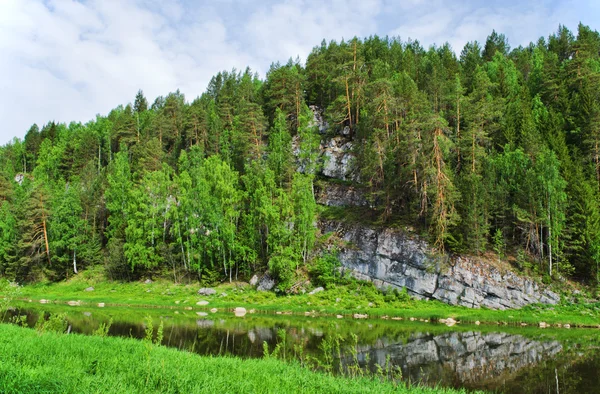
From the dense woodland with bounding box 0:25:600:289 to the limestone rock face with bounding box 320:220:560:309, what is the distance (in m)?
2.55

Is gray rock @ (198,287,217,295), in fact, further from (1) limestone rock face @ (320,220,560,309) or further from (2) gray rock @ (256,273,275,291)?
(1) limestone rock face @ (320,220,560,309)

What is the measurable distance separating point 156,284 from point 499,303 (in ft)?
149

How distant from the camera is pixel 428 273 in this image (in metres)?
45.7

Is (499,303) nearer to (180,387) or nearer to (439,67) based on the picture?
(180,387)

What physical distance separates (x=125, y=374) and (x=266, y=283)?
1589 inches

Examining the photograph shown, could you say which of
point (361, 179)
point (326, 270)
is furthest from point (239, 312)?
point (361, 179)

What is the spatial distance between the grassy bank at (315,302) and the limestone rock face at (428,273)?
1638 mm

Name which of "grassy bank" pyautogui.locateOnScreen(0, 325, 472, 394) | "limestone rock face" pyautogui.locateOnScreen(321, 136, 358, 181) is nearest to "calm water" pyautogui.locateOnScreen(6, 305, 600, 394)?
"grassy bank" pyautogui.locateOnScreen(0, 325, 472, 394)

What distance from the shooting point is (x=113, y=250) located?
58.1 meters

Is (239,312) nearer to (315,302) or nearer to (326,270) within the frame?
(315,302)

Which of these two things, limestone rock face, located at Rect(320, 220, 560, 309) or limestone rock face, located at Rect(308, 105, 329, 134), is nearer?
limestone rock face, located at Rect(320, 220, 560, 309)

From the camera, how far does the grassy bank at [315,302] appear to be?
38.1 metres

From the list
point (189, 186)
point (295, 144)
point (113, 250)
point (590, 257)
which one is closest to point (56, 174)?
point (113, 250)

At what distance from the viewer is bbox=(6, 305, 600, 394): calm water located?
17.6 m
